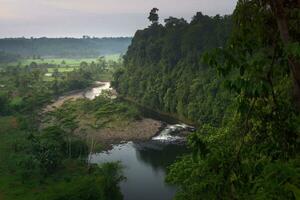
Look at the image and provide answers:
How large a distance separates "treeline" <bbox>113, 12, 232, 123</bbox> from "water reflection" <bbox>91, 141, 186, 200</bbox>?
10701 mm

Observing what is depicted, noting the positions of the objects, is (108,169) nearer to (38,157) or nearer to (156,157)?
(38,157)

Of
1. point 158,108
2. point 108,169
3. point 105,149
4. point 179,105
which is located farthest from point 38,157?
point 158,108

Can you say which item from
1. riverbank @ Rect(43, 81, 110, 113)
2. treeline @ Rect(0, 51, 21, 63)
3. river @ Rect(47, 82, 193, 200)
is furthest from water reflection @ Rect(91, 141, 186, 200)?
treeline @ Rect(0, 51, 21, 63)

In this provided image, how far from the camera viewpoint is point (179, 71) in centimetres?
7400

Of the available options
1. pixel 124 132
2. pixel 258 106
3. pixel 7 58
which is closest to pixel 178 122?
pixel 124 132

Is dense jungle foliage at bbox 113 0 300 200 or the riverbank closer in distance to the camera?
dense jungle foliage at bbox 113 0 300 200

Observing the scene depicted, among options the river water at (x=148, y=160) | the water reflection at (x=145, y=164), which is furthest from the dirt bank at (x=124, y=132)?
the water reflection at (x=145, y=164)

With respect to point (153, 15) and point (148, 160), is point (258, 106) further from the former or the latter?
point (153, 15)

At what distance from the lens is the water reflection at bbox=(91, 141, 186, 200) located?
3509 centimetres

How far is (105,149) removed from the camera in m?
50.2

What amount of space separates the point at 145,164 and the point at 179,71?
33.4m

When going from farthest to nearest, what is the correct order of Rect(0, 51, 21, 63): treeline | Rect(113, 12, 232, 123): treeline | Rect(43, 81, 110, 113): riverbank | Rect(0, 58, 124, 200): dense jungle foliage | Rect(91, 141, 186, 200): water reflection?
1. Rect(0, 51, 21, 63): treeline
2. Rect(43, 81, 110, 113): riverbank
3. Rect(113, 12, 232, 123): treeline
4. Rect(91, 141, 186, 200): water reflection
5. Rect(0, 58, 124, 200): dense jungle foliage

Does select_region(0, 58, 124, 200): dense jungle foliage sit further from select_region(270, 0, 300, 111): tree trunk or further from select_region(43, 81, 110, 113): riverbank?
select_region(43, 81, 110, 113): riverbank

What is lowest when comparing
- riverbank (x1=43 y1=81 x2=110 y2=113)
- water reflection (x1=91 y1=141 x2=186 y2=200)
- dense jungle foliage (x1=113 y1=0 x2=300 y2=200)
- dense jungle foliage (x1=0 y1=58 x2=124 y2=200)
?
water reflection (x1=91 y1=141 x2=186 y2=200)
